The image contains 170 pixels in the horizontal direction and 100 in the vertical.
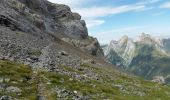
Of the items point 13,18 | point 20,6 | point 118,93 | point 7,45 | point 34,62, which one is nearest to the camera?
point 118,93

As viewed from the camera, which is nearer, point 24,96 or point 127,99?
point 24,96

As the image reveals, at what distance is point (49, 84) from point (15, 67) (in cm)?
934

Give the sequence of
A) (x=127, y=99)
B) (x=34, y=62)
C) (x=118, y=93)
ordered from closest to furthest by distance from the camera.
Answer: (x=127, y=99) → (x=118, y=93) → (x=34, y=62)

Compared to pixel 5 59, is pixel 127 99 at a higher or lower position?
lower

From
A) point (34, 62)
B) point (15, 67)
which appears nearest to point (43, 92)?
point (15, 67)

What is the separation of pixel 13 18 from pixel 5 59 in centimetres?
8221

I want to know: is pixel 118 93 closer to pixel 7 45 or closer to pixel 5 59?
pixel 5 59

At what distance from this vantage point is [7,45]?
81.0 m

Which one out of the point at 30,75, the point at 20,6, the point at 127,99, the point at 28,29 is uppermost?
the point at 20,6

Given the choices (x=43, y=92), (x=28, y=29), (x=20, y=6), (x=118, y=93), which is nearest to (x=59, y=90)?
(x=43, y=92)

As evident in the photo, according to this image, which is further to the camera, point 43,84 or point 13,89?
point 43,84

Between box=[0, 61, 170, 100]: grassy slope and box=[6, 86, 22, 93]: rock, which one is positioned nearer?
box=[6, 86, 22, 93]: rock

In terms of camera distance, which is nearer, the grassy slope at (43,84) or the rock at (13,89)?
the rock at (13,89)

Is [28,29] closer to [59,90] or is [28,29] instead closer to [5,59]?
[5,59]
